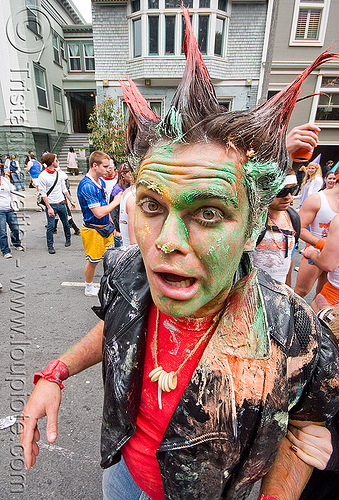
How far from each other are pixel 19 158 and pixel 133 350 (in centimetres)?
1674

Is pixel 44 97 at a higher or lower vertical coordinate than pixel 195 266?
higher

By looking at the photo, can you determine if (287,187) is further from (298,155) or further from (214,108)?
(214,108)

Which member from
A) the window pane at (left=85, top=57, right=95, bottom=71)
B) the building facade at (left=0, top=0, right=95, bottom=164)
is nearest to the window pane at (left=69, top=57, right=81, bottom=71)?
the building facade at (left=0, top=0, right=95, bottom=164)

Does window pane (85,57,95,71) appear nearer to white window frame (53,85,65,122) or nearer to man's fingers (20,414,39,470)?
white window frame (53,85,65,122)

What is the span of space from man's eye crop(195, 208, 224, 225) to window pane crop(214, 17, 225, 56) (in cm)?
1604

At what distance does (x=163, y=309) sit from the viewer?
896mm

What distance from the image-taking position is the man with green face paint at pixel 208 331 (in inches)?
32.8

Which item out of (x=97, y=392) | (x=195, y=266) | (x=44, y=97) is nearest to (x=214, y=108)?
(x=195, y=266)

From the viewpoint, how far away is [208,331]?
40.7 inches

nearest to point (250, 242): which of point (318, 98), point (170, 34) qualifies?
point (170, 34)

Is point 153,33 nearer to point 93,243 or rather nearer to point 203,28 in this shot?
point 203,28

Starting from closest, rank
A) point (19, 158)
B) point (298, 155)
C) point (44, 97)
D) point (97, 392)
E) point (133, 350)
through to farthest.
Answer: point (133, 350), point (298, 155), point (97, 392), point (19, 158), point (44, 97)

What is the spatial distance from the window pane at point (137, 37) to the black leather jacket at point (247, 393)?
16581mm

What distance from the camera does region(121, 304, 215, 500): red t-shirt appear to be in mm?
1017
